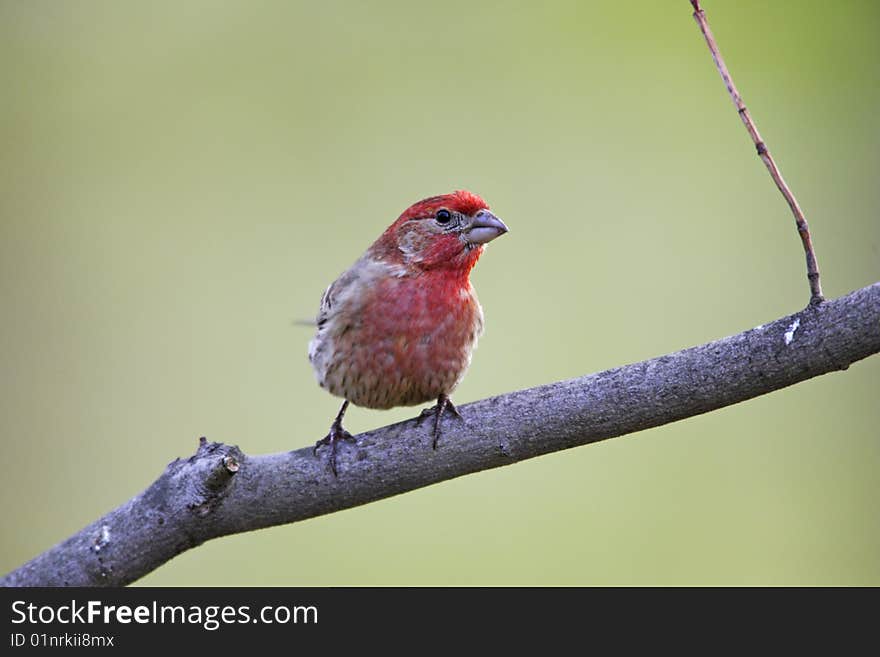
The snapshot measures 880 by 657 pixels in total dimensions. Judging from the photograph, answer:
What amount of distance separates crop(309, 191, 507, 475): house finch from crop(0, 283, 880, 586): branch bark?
0.43 meters

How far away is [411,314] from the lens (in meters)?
3.26

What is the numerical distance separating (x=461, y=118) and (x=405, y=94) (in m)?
0.37

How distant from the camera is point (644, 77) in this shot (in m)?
5.82

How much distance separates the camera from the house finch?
10.6ft

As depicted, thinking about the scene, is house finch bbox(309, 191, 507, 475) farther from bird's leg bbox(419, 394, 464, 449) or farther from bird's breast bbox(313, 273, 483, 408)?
bird's leg bbox(419, 394, 464, 449)

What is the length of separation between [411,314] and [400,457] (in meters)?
0.66

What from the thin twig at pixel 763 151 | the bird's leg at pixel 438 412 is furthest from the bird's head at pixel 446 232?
the thin twig at pixel 763 151

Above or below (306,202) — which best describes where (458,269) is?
below

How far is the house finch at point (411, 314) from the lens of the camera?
10.6ft

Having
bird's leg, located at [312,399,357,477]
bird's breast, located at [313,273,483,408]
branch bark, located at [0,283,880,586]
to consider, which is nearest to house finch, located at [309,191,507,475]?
bird's breast, located at [313,273,483,408]
